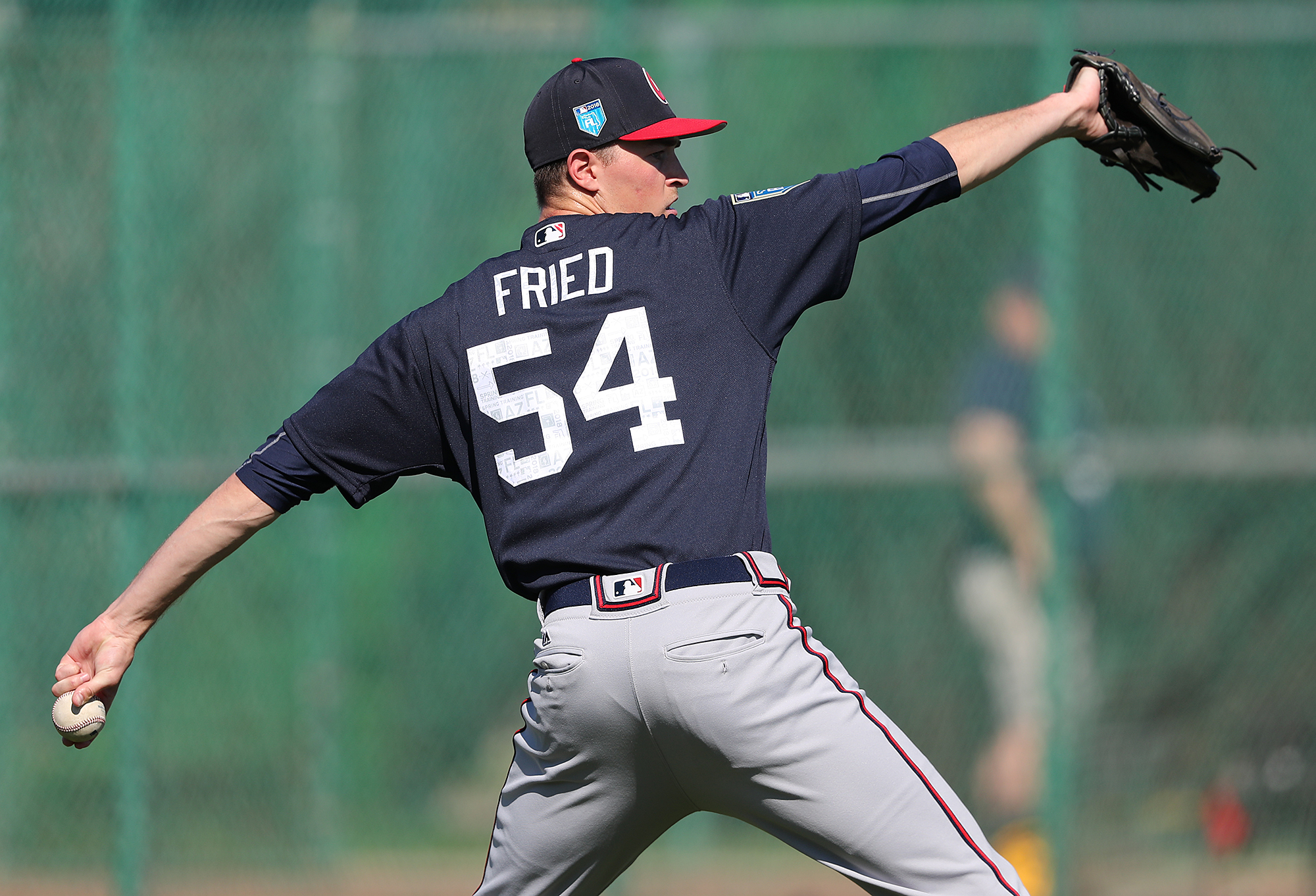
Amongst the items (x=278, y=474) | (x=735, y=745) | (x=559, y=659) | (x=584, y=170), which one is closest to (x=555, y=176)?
(x=584, y=170)

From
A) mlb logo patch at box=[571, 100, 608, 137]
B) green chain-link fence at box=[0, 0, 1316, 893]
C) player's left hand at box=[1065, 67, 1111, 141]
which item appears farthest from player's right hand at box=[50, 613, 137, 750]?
green chain-link fence at box=[0, 0, 1316, 893]

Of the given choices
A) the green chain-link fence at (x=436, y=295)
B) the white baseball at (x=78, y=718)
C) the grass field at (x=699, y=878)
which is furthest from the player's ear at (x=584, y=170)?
the grass field at (x=699, y=878)

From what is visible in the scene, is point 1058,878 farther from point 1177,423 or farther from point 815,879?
point 1177,423

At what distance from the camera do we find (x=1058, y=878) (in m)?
5.38

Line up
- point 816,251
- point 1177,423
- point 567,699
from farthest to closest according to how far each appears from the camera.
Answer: point 1177,423 → point 816,251 → point 567,699

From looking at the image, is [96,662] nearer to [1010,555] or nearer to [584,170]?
[584,170]

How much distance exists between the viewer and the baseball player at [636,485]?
2.68 metres

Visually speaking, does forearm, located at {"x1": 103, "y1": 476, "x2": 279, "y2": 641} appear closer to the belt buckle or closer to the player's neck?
the belt buckle

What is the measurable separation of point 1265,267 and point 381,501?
3.73 m

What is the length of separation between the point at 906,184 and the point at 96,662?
1967 millimetres

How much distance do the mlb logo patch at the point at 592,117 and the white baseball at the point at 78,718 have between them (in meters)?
1.60

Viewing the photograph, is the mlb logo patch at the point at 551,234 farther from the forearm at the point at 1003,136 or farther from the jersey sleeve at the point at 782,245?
the forearm at the point at 1003,136

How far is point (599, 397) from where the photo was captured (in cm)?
286

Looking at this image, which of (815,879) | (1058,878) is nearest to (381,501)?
(815,879)
